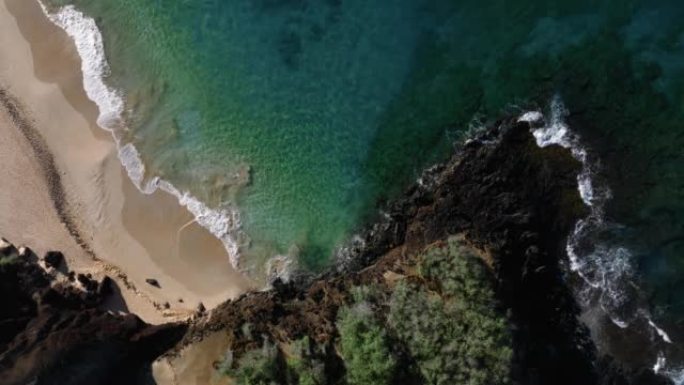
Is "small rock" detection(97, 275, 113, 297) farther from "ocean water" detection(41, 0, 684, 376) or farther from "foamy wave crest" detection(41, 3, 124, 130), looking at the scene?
"foamy wave crest" detection(41, 3, 124, 130)

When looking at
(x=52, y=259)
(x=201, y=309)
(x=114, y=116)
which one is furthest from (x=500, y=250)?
(x=52, y=259)

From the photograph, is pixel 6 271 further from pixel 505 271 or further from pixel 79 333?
pixel 505 271

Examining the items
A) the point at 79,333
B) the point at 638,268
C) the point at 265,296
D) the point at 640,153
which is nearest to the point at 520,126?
the point at 640,153

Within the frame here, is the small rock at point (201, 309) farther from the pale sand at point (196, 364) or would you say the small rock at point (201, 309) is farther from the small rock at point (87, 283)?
the small rock at point (87, 283)

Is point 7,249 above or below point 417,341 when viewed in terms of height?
above

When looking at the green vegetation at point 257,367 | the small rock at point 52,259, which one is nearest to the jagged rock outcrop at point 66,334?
the small rock at point 52,259

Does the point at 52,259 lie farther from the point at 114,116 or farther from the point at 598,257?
the point at 598,257
